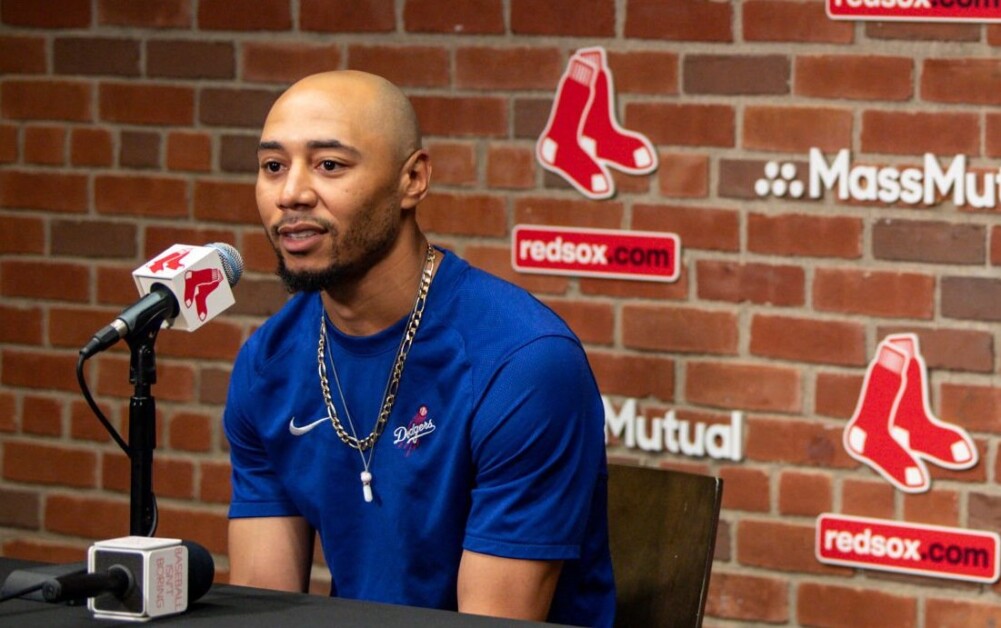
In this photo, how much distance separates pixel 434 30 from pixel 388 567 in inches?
47.2

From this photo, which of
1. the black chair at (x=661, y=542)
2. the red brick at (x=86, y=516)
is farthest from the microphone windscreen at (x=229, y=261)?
the red brick at (x=86, y=516)

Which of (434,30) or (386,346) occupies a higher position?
(434,30)

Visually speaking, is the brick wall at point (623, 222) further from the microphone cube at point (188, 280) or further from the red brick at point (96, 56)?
the microphone cube at point (188, 280)

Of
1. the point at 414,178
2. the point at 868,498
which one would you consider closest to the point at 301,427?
the point at 414,178

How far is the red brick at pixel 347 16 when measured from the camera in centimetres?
288

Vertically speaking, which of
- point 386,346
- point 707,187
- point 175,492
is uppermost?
point 707,187

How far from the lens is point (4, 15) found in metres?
3.15

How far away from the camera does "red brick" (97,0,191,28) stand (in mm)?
3029

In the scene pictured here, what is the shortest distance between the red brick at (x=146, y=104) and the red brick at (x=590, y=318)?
2.78 feet

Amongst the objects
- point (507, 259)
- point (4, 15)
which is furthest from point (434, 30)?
point (4, 15)

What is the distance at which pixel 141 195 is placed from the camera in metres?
3.09

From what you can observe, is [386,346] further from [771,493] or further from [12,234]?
[12,234]

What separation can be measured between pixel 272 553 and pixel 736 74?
3.78 ft

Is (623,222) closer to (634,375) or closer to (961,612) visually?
(634,375)
